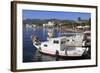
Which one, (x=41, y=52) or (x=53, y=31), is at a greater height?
(x=53, y=31)

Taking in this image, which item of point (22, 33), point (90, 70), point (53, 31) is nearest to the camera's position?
point (22, 33)

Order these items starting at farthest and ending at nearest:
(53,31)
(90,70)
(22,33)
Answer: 1. (90,70)
2. (53,31)
3. (22,33)

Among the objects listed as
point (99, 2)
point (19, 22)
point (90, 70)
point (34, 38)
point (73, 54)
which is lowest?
point (90, 70)

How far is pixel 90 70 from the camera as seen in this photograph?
223 centimetres

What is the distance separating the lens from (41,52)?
2.01 metres

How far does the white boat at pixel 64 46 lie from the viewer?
2020 millimetres

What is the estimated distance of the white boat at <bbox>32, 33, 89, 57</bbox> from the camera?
2.02m

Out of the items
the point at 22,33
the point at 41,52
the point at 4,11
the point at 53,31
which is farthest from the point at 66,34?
the point at 4,11

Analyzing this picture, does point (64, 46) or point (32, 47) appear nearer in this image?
point (32, 47)

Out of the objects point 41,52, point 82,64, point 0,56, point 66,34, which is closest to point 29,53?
point 41,52

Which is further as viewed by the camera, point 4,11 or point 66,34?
point 66,34

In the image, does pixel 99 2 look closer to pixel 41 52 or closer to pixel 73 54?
pixel 73 54

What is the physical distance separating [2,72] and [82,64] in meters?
0.80

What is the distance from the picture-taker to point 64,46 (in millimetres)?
2105
